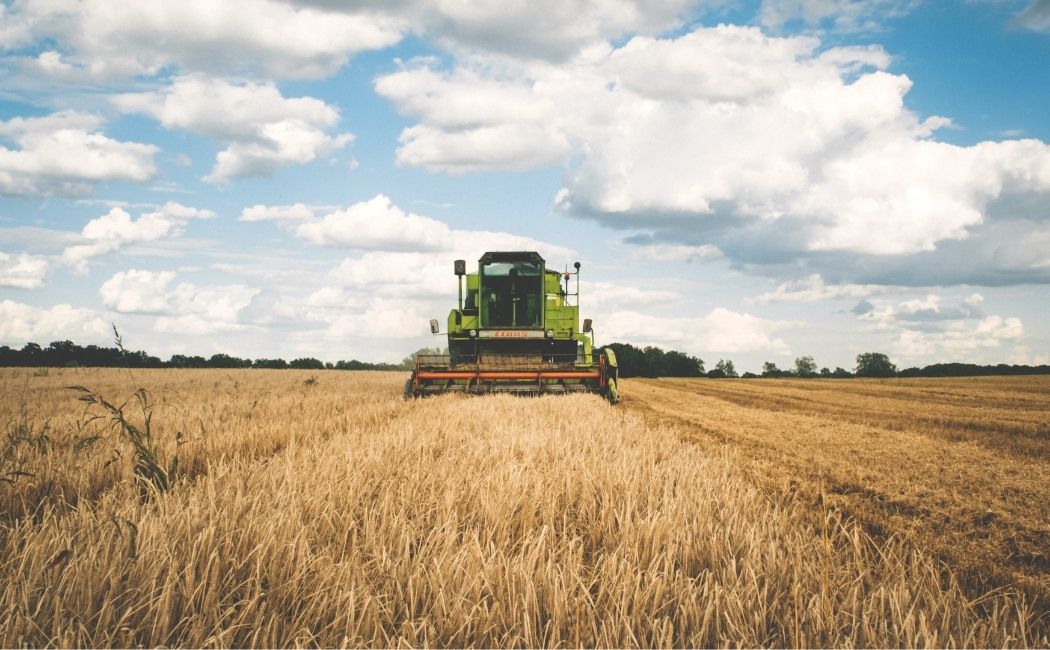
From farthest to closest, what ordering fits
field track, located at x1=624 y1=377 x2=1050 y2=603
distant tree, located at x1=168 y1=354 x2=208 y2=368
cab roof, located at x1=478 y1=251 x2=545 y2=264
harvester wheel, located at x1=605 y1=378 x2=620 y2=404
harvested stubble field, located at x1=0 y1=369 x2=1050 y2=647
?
distant tree, located at x1=168 y1=354 x2=208 y2=368 < cab roof, located at x1=478 y1=251 x2=545 y2=264 < harvester wheel, located at x1=605 y1=378 x2=620 y2=404 < field track, located at x1=624 y1=377 x2=1050 y2=603 < harvested stubble field, located at x1=0 y1=369 x2=1050 y2=647

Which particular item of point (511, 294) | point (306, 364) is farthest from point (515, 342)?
point (306, 364)

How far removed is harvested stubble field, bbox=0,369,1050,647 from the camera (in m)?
2.08

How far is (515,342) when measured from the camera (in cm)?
1577

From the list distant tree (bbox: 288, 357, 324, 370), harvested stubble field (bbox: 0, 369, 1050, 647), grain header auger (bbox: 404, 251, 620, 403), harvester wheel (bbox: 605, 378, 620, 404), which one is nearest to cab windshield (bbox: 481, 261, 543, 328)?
grain header auger (bbox: 404, 251, 620, 403)

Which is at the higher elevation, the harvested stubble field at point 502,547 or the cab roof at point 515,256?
the cab roof at point 515,256

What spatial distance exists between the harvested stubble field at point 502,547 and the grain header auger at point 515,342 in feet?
24.5

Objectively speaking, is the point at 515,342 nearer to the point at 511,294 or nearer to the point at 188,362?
the point at 511,294

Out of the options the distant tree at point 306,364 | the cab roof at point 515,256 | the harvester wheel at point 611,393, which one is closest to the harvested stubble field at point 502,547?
the harvester wheel at point 611,393

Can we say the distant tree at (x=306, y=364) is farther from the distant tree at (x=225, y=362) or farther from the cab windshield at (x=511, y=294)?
the cab windshield at (x=511, y=294)

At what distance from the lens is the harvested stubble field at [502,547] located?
2084 millimetres

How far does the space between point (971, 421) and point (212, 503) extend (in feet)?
42.6

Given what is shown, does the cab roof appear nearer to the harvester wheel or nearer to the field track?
the harvester wheel

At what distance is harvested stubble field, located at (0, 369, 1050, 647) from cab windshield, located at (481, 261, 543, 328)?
10.7 m

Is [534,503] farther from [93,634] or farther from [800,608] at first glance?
[93,634]
